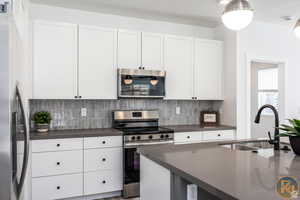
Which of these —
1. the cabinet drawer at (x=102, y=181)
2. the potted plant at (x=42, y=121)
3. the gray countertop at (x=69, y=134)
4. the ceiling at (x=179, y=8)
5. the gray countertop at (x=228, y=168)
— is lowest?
the cabinet drawer at (x=102, y=181)

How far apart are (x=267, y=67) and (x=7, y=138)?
5615mm

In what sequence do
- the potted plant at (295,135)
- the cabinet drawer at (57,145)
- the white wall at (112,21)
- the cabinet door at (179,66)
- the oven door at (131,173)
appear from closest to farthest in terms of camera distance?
1. the potted plant at (295,135)
2. the cabinet drawer at (57,145)
3. the oven door at (131,173)
4. the white wall at (112,21)
5. the cabinet door at (179,66)

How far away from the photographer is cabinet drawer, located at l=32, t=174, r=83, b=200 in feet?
9.45

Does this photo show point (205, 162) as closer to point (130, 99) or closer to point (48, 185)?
point (48, 185)

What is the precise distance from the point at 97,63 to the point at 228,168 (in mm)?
2500

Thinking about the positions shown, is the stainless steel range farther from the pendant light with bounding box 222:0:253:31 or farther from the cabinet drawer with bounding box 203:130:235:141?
the pendant light with bounding box 222:0:253:31

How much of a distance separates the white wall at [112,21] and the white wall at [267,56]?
0.71m

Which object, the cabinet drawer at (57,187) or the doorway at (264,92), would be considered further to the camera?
the doorway at (264,92)

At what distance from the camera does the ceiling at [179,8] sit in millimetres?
3221

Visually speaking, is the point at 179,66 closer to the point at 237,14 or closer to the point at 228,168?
the point at 237,14

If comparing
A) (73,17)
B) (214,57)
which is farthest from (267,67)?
(73,17)

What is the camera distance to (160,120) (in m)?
4.07

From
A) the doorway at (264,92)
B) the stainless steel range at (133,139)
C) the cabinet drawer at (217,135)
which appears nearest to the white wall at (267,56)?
the cabinet drawer at (217,135)

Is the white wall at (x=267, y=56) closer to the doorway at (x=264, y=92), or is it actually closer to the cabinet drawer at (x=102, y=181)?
the doorway at (x=264, y=92)
